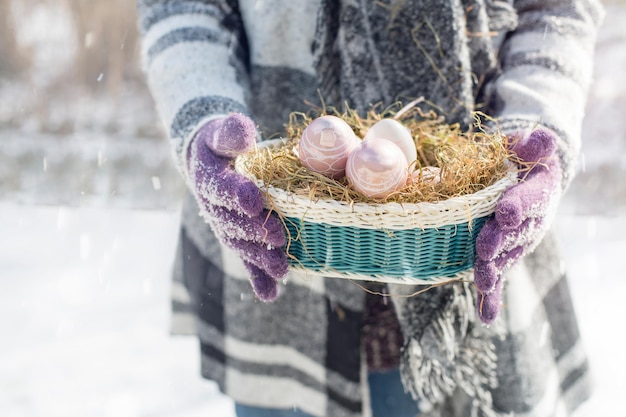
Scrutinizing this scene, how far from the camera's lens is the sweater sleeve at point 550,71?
2.72 feet

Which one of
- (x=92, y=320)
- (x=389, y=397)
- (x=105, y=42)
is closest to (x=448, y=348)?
(x=389, y=397)

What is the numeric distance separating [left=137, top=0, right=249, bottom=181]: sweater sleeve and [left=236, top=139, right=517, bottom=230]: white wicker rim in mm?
231

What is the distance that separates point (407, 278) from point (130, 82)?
128 inches

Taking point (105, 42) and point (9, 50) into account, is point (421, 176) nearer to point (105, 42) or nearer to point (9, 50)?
point (105, 42)

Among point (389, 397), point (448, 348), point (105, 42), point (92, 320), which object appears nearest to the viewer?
point (448, 348)

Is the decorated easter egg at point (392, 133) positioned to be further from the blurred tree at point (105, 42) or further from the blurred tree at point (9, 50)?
the blurred tree at point (9, 50)

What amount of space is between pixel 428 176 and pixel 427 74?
197 millimetres

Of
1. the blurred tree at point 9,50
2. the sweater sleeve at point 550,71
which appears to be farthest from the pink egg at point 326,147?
the blurred tree at point 9,50

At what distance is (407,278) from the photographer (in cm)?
69

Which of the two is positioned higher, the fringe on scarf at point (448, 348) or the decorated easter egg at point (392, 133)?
the decorated easter egg at point (392, 133)

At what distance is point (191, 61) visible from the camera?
0.90 metres

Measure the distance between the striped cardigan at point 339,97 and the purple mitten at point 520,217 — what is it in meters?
0.10

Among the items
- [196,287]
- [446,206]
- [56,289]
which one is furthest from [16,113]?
[446,206]

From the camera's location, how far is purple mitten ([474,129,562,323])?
0.66 metres
